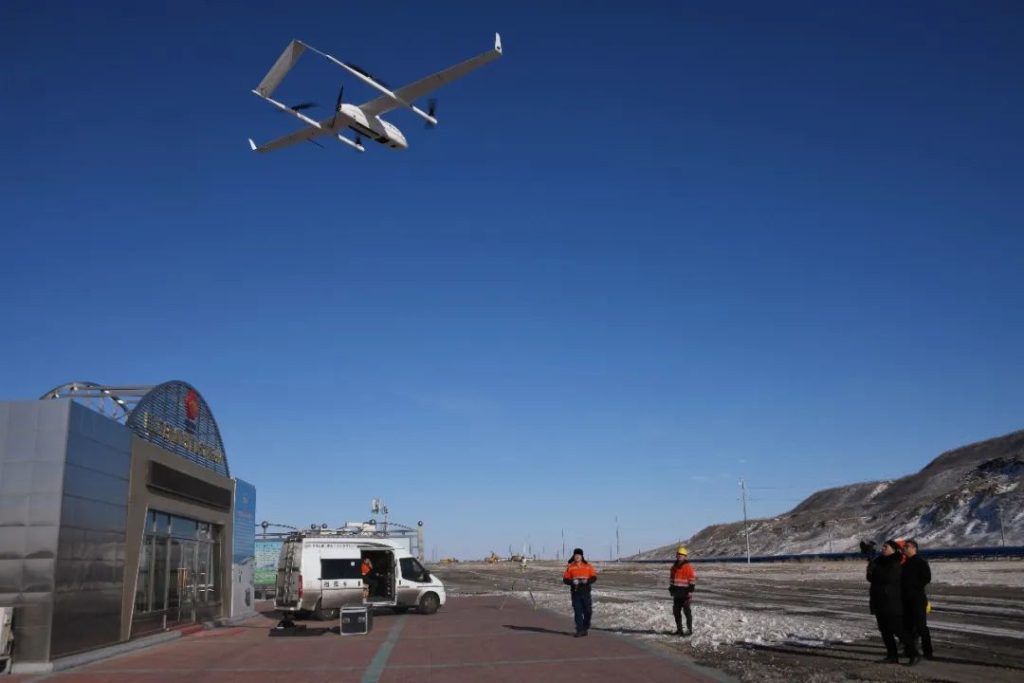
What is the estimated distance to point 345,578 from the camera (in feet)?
78.4

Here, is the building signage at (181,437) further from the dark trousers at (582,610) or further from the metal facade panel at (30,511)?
the dark trousers at (582,610)

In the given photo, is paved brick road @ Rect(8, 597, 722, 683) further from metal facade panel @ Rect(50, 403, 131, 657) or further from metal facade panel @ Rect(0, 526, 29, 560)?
metal facade panel @ Rect(0, 526, 29, 560)

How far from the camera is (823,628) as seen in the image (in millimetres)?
17719

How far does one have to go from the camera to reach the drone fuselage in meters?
28.7

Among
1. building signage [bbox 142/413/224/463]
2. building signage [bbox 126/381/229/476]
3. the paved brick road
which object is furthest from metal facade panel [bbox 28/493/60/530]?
building signage [bbox 142/413/224/463]

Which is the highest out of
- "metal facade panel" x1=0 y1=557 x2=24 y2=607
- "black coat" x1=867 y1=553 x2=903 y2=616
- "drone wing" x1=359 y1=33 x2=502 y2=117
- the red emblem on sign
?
"drone wing" x1=359 y1=33 x2=502 y2=117

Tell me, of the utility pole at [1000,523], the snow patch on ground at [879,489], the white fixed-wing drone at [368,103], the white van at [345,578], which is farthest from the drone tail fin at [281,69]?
the snow patch on ground at [879,489]

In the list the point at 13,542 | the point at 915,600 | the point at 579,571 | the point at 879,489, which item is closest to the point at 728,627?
the point at 579,571

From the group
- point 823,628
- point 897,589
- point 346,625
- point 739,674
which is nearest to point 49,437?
point 346,625

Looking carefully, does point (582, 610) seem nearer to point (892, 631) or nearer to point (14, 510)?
point (892, 631)

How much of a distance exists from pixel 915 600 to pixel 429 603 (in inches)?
645

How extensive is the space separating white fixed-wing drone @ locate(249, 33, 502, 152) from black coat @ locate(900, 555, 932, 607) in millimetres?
20237

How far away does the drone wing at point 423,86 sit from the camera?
91.0ft

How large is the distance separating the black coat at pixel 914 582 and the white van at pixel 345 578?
1339cm
